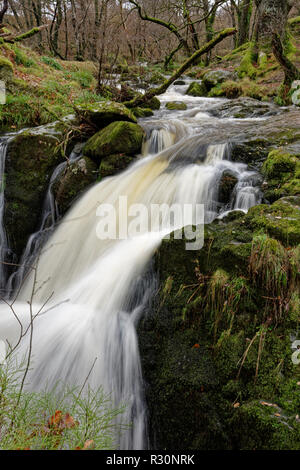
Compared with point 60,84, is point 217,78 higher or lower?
higher

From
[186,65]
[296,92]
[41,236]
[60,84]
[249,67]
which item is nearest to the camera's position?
[41,236]

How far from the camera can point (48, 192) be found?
18.4 ft

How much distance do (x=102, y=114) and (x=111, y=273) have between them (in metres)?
Answer: 4.36

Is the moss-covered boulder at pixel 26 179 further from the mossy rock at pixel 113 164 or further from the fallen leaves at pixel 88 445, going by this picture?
the fallen leaves at pixel 88 445

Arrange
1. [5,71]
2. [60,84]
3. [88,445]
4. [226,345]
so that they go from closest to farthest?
1. [88,445]
2. [226,345]
3. [5,71]
4. [60,84]

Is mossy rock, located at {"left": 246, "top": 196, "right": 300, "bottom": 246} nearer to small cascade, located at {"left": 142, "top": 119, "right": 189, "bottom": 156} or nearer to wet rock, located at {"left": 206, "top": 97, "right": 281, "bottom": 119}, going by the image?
small cascade, located at {"left": 142, "top": 119, "right": 189, "bottom": 156}

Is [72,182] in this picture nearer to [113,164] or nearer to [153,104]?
[113,164]

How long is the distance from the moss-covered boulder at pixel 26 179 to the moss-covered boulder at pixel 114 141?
30.2 inches

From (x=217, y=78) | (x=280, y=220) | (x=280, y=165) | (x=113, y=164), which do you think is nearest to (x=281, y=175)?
(x=280, y=165)

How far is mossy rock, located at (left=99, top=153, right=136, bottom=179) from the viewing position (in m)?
5.77

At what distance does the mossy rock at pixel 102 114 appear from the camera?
634 centimetres

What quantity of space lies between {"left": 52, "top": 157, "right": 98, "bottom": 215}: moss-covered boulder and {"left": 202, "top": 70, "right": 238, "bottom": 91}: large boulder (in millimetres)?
10016

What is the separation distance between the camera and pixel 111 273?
3.65 m
